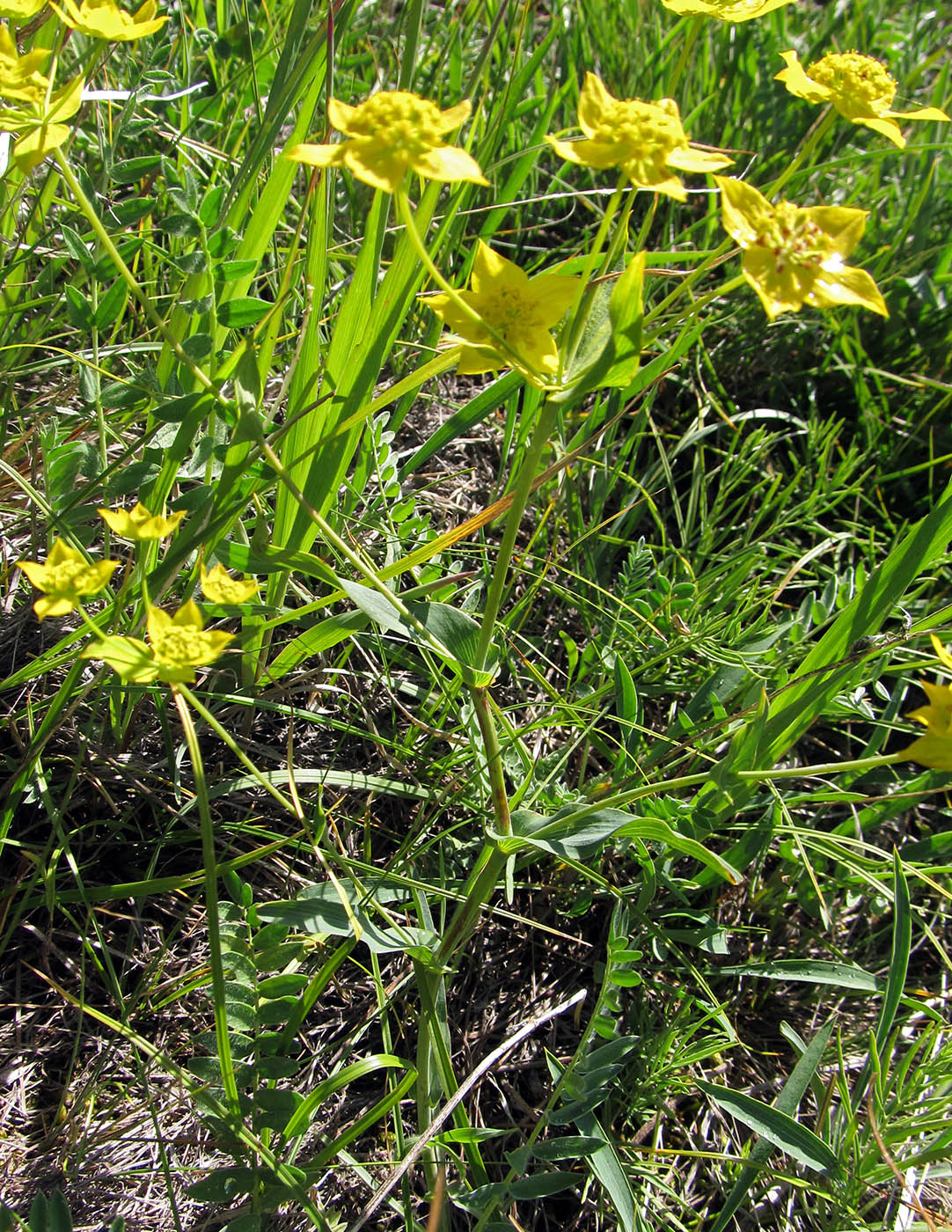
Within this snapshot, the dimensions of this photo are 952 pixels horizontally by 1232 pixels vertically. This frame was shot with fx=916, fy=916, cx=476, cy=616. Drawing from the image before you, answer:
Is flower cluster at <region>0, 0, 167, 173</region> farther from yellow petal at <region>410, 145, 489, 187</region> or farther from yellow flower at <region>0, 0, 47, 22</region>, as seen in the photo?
yellow petal at <region>410, 145, 489, 187</region>

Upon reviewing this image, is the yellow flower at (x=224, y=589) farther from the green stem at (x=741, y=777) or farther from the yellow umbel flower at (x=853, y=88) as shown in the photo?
the yellow umbel flower at (x=853, y=88)

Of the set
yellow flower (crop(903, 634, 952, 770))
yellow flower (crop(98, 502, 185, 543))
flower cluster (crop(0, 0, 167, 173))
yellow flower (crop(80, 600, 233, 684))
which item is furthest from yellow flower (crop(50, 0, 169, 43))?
yellow flower (crop(903, 634, 952, 770))

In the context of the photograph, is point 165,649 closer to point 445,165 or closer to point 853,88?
point 445,165

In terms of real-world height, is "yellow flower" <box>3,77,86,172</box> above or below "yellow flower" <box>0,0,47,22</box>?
below

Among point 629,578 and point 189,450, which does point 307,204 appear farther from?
point 629,578

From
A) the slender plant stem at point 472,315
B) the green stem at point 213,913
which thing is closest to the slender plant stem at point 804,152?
the slender plant stem at point 472,315
